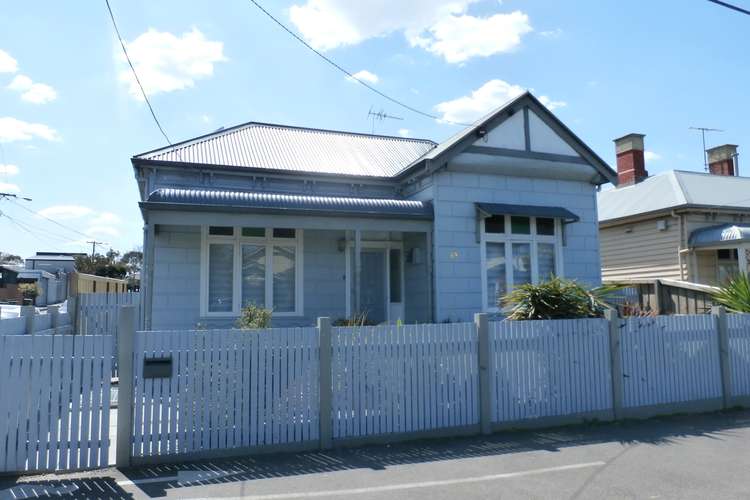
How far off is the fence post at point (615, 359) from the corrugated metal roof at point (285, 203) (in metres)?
4.71

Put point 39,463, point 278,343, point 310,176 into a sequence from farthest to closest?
point 310,176 → point 278,343 → point 39,463

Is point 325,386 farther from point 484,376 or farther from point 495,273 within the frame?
point 495,273

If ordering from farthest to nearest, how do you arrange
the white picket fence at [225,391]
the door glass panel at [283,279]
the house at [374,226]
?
the door glass panel at [283,279] → the house at [374,226] → the white picket fence at [225,391]

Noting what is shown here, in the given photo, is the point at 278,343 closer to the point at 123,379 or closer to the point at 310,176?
the point at 123,379

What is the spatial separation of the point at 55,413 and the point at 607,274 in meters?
19.3

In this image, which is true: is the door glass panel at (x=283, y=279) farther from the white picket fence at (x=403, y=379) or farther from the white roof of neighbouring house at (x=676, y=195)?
the white roof of neighbouring house at (x=676, y=195)

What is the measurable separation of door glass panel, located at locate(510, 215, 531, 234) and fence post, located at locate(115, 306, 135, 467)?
8876 mm

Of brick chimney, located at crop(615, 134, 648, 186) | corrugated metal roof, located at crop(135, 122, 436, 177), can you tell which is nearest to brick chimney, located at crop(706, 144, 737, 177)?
brick chimney, located at crop(615, 134, 648, 186)

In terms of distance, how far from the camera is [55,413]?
541 cm

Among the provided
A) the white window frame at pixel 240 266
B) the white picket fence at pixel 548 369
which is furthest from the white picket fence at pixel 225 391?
the white window frame at pixel 240 266

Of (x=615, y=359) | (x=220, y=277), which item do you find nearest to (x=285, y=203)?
(x=220, y=277)

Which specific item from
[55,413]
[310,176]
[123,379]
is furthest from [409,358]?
[310,176]

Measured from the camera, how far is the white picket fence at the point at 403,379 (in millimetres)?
6461

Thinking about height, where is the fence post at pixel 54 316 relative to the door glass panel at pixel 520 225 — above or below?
below
